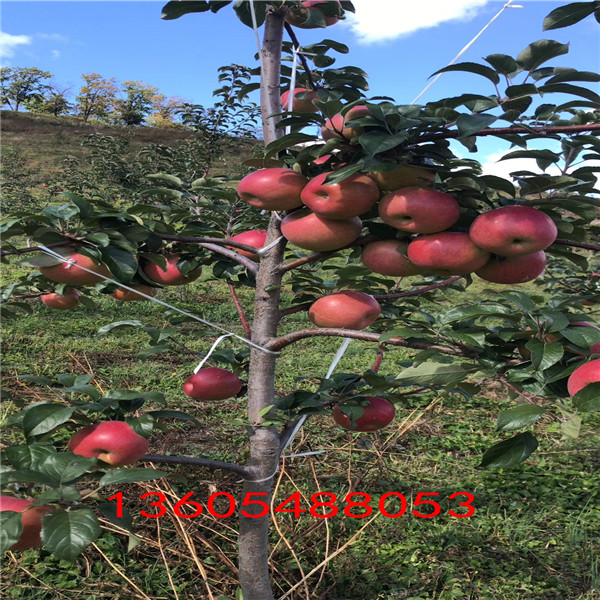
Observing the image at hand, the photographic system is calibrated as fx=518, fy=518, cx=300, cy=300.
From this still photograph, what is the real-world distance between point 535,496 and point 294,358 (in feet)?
5.54

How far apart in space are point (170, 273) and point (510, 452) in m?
0.70

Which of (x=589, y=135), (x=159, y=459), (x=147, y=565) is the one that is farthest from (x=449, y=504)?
(x=589, y=135)

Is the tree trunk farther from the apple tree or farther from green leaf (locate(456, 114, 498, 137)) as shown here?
green leaf (locate(456, 114, 498, 137))

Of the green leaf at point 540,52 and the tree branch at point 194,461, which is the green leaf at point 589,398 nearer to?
the green leaf at point 540,52

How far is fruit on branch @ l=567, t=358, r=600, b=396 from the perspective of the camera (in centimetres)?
57

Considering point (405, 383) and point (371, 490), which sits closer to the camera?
point (405, 383)

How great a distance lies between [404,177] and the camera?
73 cm

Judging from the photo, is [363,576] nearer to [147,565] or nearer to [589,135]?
[147,565]

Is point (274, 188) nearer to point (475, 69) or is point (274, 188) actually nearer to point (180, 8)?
point (475, 69)

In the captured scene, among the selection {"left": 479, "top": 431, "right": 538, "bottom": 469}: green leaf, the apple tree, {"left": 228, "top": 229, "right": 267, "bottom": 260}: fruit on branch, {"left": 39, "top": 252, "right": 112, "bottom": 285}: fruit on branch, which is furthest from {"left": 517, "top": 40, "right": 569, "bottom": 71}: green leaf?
{"left": 39, "top": 252, "right": 112, "bottom": 285}: fruit on branch

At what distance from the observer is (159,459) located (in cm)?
85

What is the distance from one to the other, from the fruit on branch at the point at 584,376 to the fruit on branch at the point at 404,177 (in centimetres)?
31

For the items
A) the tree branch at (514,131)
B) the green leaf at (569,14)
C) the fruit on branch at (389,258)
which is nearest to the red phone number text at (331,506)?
the fruit on branch at (389,258)

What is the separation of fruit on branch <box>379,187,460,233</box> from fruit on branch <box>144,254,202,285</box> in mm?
463
